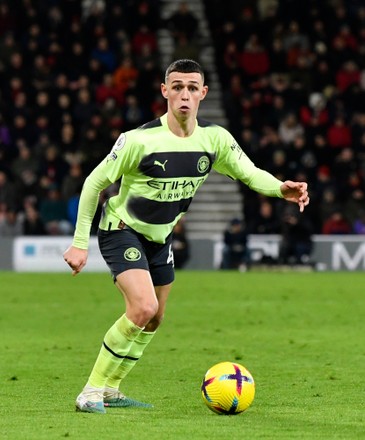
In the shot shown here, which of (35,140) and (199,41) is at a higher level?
(199,41)

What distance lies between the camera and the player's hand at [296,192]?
8125 millimetres

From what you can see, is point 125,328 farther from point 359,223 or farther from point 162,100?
point 162,100

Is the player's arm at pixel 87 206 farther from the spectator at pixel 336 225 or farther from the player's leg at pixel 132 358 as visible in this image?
the spectator at pixel 336 225

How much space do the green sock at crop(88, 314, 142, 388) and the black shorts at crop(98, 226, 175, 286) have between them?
37cm

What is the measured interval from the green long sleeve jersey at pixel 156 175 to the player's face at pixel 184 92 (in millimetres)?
197

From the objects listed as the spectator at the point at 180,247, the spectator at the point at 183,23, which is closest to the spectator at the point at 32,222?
the spectator at the point at 180,247

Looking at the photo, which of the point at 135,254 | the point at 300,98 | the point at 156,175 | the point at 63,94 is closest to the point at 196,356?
the point at 135,254

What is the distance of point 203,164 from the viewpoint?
841 cm

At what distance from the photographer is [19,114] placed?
85.5ft

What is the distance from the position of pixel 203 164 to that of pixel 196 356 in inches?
151

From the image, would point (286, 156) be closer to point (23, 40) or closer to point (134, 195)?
point (23, 40)

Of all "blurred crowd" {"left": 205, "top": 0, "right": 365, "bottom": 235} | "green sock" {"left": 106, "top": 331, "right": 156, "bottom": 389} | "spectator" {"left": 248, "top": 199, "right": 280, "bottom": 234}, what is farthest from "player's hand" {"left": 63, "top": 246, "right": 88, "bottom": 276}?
"spectator" {"left": 248, "top": 199, "right": 280, "bottom": 234}

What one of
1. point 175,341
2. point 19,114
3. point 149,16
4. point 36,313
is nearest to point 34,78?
point 19,114

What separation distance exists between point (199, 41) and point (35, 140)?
5752 millimetres
